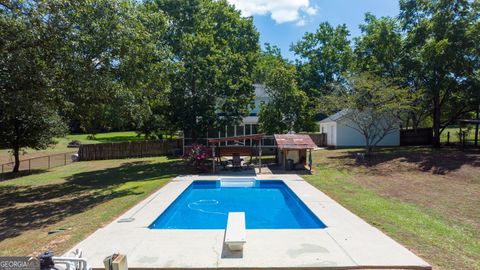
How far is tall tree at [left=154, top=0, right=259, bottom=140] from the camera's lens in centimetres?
2008

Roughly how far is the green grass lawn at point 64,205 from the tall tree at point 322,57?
28203 millimetres

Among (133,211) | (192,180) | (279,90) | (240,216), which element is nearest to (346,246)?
(240,216)

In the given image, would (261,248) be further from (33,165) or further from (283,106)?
(33,165)

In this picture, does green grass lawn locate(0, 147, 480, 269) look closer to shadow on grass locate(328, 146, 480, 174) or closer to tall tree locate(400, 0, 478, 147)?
shadow on grass locate(328, 146, 480, 174)

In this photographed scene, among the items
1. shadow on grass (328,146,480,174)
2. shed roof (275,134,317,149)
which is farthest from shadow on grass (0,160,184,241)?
shadow on grass (328,146,480,174)

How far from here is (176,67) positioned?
60.1 ft

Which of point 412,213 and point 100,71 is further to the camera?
point 100,71

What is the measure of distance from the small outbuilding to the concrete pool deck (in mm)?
9112

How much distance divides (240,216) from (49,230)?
4643 millimetres

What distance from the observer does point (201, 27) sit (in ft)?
74.9

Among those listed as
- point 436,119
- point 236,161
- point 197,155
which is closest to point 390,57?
point 436,119

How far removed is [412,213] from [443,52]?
16.2 m

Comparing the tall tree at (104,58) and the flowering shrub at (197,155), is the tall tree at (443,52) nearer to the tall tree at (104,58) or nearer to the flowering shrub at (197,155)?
the flowering shrub at (197,155)

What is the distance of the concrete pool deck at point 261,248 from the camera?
17.9 ft
